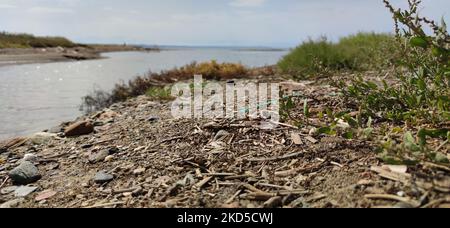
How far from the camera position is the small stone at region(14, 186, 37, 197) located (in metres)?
2.71

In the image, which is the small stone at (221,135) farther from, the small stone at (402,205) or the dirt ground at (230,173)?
the small stone at (402,205)

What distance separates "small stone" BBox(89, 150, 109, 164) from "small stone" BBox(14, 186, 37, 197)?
0.49 m

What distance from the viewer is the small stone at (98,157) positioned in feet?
10.4

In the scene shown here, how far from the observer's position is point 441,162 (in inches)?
74.8

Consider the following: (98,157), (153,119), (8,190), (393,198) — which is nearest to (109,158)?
(98,157)

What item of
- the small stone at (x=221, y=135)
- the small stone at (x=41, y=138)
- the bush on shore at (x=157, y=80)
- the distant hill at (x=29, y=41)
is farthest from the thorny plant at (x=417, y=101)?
the distant hill at (x=29, y=41)

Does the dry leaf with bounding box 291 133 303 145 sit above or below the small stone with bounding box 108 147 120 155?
above

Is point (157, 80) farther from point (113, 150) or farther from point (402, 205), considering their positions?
point (402, 205)

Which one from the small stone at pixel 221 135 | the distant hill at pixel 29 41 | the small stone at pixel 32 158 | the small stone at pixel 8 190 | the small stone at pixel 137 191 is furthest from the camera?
the distant hill at pixel 29 41

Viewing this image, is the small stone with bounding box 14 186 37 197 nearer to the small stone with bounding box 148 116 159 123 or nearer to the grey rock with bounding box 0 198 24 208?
the grey rock with bounding box 0 198 24 208

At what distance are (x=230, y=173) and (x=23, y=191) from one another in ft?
4.68

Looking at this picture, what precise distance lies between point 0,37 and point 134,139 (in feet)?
120

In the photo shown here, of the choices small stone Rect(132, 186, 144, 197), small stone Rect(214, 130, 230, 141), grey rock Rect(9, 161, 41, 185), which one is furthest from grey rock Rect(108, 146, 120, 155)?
small stone Rect(132, 186, 144, 197)

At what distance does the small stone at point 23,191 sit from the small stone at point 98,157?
1.62 ft
